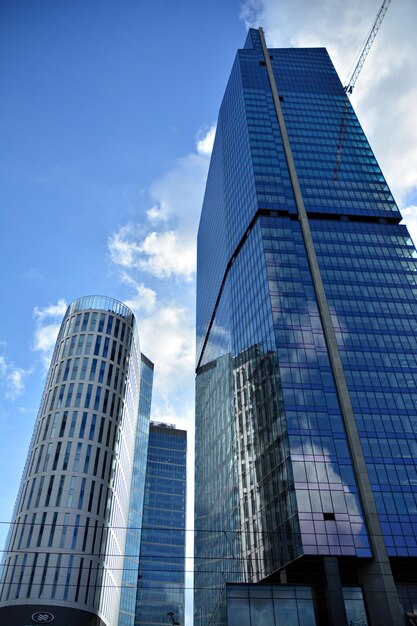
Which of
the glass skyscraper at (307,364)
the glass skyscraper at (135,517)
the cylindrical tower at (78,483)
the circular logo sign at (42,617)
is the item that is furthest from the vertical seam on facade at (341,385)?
the glass skyscraper at (135,517)

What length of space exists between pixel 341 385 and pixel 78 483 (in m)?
49.1

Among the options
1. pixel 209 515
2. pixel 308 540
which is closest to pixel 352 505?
pixel 308 540

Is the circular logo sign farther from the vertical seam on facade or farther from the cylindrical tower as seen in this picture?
Result: the vertical seam on facade

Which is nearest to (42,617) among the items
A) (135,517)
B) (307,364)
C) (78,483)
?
(78,483)

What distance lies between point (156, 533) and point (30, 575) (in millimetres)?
128551

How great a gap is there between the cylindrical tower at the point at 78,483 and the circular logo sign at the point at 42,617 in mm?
147

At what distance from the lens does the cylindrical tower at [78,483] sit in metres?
77.4

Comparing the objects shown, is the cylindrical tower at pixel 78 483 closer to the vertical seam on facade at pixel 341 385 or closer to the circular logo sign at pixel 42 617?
the circular logo sign at pixel 42 617

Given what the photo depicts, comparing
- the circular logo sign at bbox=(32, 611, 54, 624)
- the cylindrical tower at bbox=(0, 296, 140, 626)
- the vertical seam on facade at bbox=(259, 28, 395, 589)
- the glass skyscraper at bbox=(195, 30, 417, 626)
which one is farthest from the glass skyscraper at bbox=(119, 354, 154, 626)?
the vertical seam on facade at bbox=(259, 28, 395, 589)

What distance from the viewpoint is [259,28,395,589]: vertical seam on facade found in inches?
2515

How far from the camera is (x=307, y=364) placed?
77438 mm

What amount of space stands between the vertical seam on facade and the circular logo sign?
4844 centimetres

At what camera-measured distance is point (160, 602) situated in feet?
601

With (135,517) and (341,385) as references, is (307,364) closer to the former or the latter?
(341,385)
